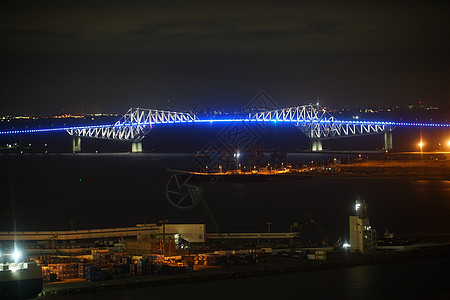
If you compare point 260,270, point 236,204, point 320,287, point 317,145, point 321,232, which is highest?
point 317,145

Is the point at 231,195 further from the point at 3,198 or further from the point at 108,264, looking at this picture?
the point at 108,264

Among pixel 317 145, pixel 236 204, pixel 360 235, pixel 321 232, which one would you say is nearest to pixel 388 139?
pixel 317 145

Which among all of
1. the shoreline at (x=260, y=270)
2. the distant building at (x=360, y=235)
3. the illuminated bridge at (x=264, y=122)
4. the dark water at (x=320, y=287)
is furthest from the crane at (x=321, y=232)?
the illuminated bridge at (x=264, y=122)

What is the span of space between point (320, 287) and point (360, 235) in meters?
1.94

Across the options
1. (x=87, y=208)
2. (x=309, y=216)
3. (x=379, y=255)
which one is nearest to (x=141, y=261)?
(x=379, y=255)

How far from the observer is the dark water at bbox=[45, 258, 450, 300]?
8.56 meters

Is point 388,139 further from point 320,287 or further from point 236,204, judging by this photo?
point 320,287

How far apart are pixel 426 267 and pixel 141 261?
3848mm

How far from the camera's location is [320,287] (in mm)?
9023

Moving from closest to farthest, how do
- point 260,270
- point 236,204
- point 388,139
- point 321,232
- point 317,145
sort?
point 260,270 < point 321,232 < point 236,204 < point 388,139 < point 317,145

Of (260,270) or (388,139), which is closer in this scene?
(260,270)

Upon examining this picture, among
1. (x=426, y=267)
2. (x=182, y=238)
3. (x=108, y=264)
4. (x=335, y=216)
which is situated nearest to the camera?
(x=108, y=264)

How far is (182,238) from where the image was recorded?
1133 centimetres

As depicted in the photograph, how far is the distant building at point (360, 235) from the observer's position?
10.6 metres
